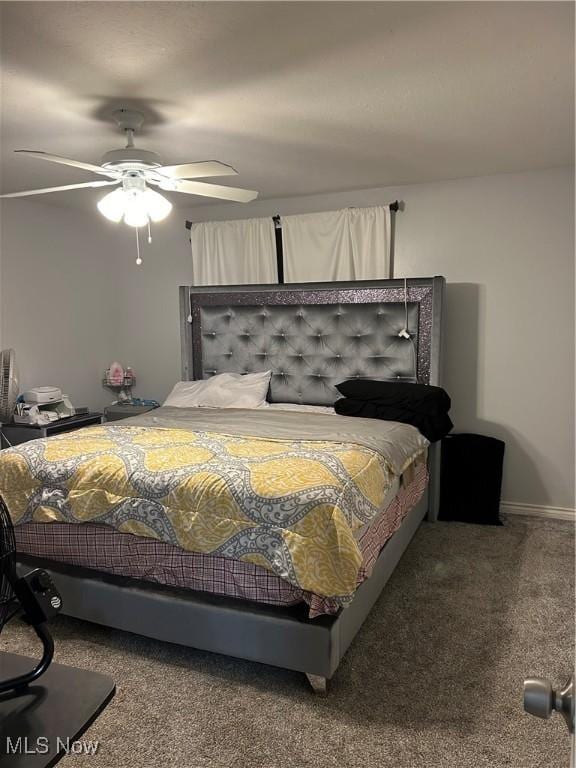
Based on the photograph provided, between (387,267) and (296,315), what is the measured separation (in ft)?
2.43

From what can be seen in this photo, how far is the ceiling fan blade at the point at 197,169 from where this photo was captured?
228 cm

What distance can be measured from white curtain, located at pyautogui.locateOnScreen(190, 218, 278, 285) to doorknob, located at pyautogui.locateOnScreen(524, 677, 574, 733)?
370 cm

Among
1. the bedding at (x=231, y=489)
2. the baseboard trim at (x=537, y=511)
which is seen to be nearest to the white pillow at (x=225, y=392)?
the bedding at (x=231, y=489)

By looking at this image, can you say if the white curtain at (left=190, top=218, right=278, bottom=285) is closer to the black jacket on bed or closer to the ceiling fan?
the black jacket on bed

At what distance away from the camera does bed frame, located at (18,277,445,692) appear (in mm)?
2010

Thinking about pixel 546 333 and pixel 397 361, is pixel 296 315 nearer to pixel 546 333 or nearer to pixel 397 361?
pixel 397 361

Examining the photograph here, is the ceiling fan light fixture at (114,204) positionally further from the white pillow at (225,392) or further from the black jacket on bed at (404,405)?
the black jacket on bed at (404,405)

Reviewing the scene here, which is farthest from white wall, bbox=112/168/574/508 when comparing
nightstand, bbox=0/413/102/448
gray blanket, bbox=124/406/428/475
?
nightstand, bbox=0/413/102/448

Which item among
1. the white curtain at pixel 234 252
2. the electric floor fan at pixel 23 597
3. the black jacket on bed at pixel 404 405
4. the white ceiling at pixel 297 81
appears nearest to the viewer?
the electric floor fan at pixel 23 597

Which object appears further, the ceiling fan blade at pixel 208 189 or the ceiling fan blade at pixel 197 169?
the ceiling fan blade at pixel 208 189

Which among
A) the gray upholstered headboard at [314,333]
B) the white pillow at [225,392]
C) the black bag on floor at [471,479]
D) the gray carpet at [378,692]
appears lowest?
the gray carpet at [378,692]

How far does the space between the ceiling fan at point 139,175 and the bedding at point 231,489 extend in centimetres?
112

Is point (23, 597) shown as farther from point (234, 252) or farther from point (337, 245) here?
point (234, 252)

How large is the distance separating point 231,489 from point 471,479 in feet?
7.04
